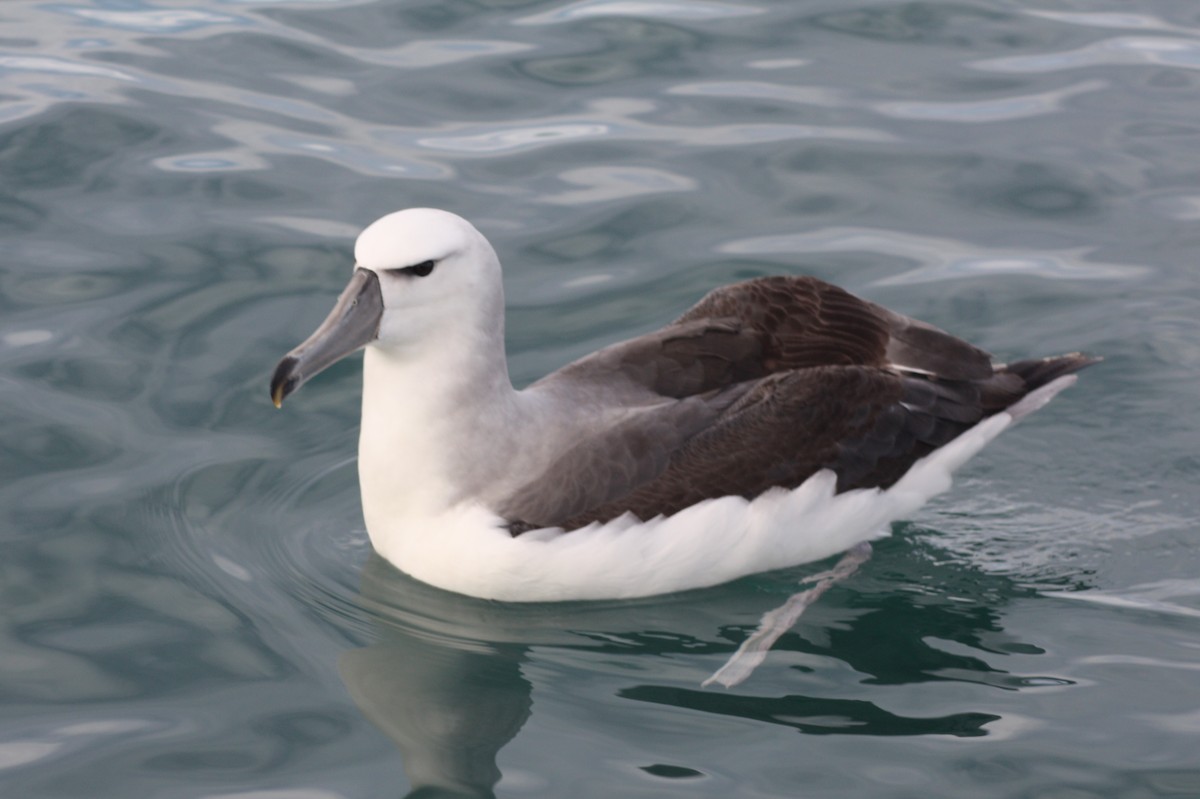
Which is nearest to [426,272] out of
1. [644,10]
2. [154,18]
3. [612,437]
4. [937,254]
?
[612,437]

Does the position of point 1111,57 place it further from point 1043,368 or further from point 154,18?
point 154,18

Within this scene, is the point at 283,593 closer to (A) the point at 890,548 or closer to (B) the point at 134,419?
(B) the point at 134,419

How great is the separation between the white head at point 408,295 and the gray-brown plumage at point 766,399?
0.73 meters

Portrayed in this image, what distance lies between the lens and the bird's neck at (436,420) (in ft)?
23.1

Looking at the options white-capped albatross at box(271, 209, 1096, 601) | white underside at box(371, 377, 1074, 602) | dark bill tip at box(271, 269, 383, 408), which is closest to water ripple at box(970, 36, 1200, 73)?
white-capped albatross at box(271, 209, 1096, 601)

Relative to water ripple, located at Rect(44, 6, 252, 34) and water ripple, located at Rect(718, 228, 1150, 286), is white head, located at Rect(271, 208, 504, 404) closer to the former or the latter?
water ripple, located at Rect(718, 228, 1150, 286)

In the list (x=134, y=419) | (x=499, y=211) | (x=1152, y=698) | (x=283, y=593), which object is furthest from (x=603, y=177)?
(x=1152, y=698)

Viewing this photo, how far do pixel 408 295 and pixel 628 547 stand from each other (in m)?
1.36

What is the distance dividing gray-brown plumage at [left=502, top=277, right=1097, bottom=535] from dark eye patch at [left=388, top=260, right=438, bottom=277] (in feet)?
3.13

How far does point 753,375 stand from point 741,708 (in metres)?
1.65

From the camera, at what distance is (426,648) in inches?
280

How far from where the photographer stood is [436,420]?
7.07 metres

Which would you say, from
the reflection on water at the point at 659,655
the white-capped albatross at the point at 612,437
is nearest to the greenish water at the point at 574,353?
the reflection on water at the point at 659,655

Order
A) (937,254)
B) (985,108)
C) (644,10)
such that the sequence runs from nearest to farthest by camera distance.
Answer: (937,254) → (985,108) → (644,10)
